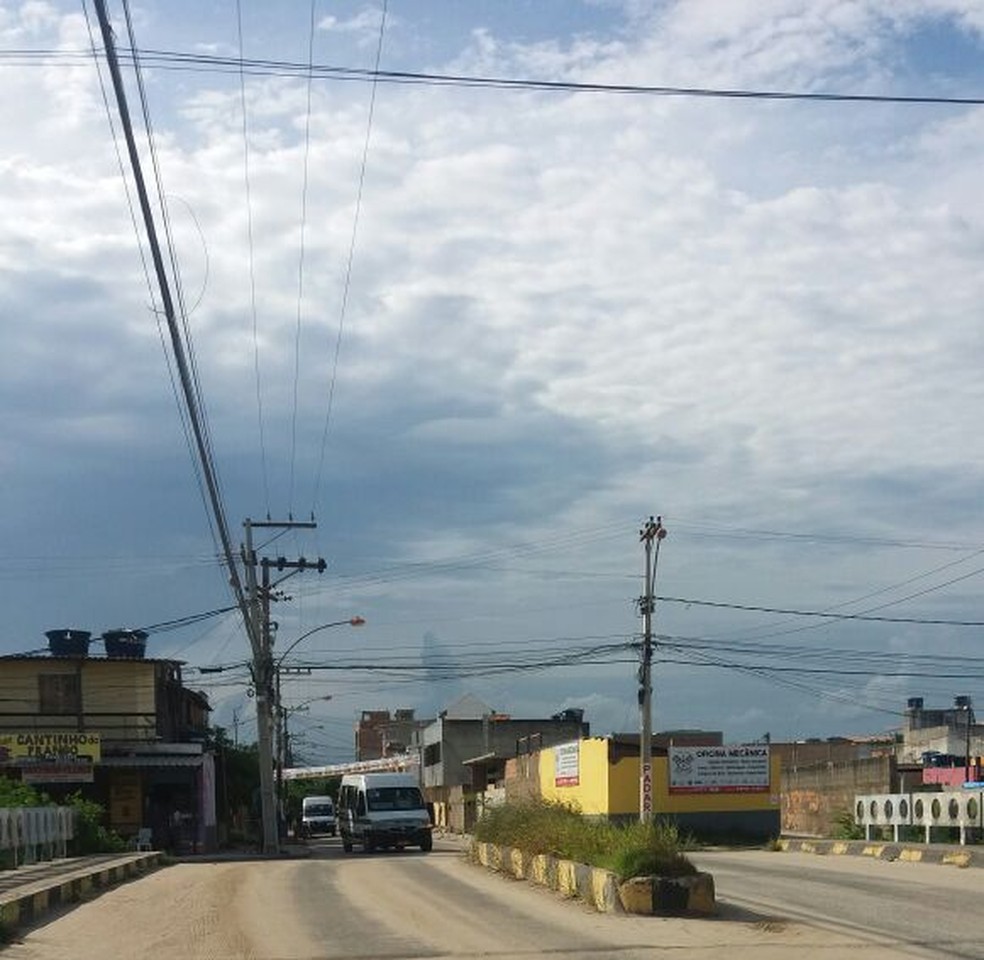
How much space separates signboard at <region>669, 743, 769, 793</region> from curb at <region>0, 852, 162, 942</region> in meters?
25.2

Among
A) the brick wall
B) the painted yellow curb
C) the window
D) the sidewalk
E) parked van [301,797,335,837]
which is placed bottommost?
parked van [301,797,335,837]

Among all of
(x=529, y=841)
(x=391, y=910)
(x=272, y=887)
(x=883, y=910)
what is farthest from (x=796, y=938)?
(x=272, y=887)

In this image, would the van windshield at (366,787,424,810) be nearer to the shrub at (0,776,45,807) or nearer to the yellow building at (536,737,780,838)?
the yellow building at (536,737,780,838)

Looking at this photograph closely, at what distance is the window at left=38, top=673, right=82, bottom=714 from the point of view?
5278cm

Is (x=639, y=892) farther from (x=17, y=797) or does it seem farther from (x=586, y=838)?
(x=17, y=797)

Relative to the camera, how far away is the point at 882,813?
40625 millimetres

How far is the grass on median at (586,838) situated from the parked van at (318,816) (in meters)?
51.5

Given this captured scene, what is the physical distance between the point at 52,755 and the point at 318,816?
37618 millimetres

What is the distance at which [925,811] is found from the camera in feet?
123


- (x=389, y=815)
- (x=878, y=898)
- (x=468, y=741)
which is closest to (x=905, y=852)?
(x=878, y=898)

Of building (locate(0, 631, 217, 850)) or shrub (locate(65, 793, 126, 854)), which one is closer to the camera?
shrub (locate(65, 793, 126, 854))

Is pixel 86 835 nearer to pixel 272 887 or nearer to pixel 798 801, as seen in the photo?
pixel 272 887

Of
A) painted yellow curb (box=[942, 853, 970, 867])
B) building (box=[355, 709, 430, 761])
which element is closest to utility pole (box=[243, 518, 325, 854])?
painted yellow curb (box=[942, 853, 970, 867])

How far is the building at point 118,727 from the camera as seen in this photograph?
50.9 metres
